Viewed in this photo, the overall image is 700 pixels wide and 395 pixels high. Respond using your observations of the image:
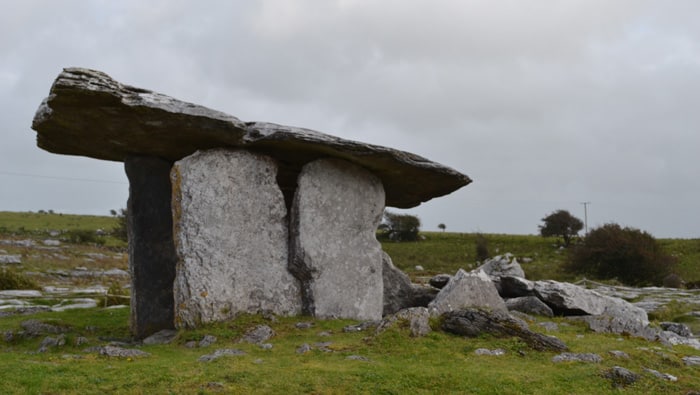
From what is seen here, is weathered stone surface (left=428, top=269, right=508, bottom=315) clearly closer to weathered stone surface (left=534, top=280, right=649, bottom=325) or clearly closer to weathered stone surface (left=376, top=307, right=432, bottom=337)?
weathered stone surface (left=376, top=307, right=432, bottom=337)

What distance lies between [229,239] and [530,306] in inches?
311

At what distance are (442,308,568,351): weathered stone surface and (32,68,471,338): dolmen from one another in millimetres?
3598

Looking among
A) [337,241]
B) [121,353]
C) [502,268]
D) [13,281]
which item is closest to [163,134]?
[337,241]

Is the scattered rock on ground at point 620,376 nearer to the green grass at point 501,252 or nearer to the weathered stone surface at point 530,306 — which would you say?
the weathered stone surface at point 530,306

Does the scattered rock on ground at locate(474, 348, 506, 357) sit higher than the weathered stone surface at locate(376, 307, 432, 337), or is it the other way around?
the weathered stone surface at locate(376, 307, 432, 337)

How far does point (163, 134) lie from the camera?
13.4m

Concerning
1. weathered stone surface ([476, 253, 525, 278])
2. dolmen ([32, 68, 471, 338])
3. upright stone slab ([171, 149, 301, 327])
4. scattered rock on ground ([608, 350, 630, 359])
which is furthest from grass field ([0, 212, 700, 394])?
weathered stone surface ([476, 253, 525, 278])

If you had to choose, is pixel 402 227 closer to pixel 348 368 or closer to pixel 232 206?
pixel 232 206

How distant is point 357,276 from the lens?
14.9 m

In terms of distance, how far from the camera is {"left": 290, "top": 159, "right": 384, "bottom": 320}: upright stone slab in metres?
14.1

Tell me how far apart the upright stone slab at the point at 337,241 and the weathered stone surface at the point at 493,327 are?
3.35 m

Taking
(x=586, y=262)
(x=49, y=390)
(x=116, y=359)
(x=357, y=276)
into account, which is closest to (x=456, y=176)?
(x=357, y=276)

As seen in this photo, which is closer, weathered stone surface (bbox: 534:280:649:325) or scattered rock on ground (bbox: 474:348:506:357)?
scattered rock on ground (bbox: 474:348:506:357)

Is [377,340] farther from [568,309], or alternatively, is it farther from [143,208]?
[568,309]
